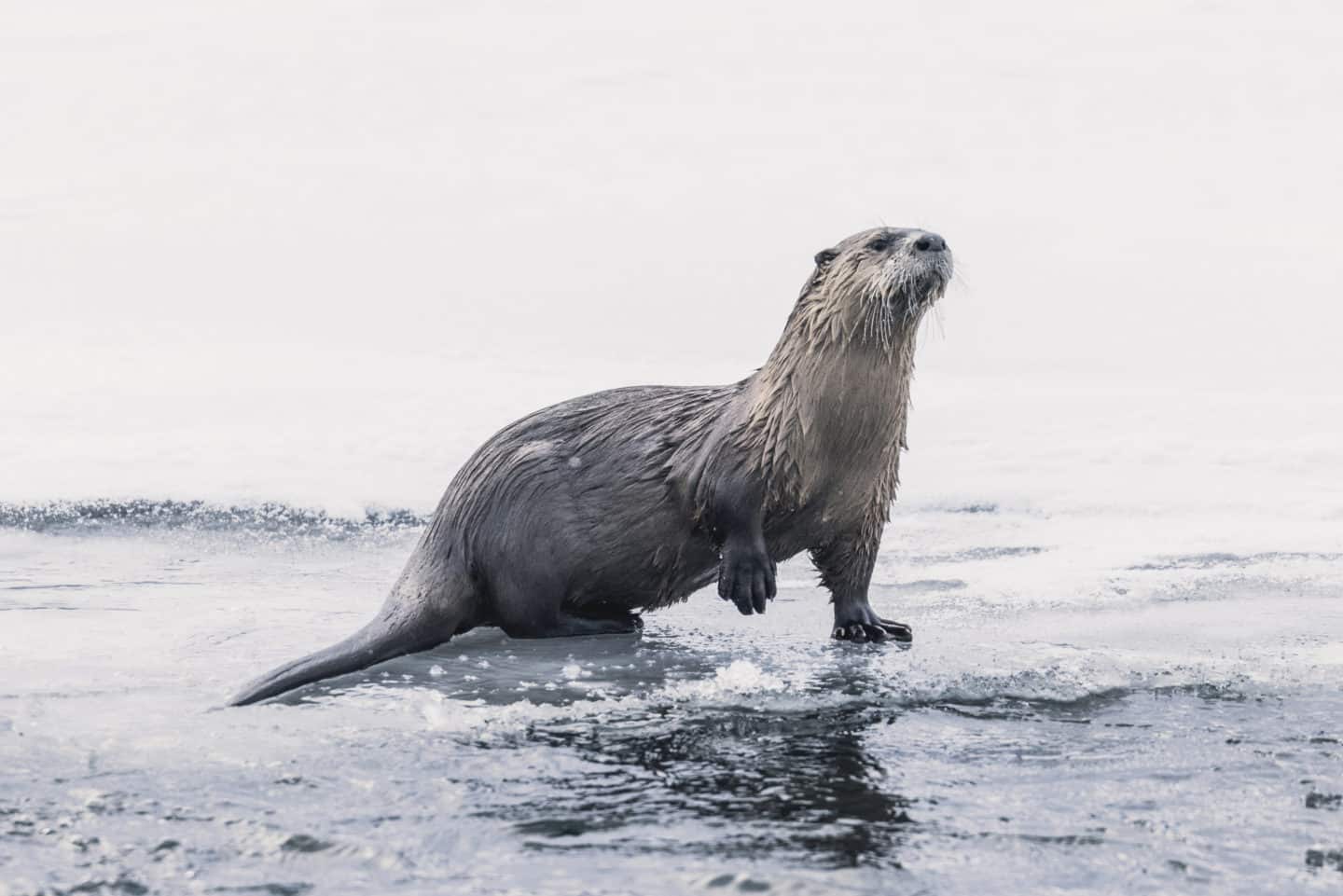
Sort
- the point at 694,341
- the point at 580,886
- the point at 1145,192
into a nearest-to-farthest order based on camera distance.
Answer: the point at 580,886
the point at 694,341
the point at 1145,192

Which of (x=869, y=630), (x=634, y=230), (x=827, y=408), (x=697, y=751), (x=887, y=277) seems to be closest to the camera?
(x=697, y=751)

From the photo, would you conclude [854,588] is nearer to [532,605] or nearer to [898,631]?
[898,631]

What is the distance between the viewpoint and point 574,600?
4074 mm

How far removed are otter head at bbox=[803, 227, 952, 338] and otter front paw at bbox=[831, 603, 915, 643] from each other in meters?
0.62

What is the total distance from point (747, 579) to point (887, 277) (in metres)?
0.71

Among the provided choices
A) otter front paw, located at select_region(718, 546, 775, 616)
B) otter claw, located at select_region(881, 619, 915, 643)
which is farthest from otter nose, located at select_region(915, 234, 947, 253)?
otter claw, located at select_region(881, 619, 915, 643)

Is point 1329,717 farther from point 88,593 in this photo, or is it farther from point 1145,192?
point 1145,192

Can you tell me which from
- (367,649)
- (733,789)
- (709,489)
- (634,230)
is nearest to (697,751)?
(733,789)

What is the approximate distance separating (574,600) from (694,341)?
4325 mm

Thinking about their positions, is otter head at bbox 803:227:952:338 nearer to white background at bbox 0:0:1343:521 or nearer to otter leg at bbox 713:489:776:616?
otter leg at bbox 713:489:776:616

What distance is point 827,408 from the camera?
12.8 feet

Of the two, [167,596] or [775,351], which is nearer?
[775,351]

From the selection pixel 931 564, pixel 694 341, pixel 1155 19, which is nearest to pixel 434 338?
pixel 694 341

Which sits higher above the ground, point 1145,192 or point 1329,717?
point 1145,192
